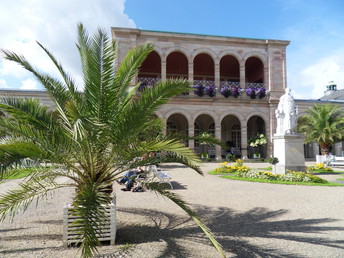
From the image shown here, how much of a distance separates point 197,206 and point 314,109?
18.6 m

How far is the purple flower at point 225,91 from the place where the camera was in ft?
67.3

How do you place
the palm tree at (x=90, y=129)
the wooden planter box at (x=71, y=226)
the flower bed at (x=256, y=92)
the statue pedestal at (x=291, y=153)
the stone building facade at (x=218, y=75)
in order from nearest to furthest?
the palm tree at (x=90, y=129), the wooden planter box at (x=71, y=226), the statue pedestal at (x=291, y=153), the stone building facade at (x=218, y=75), the flower bed at (x=256, y=92)

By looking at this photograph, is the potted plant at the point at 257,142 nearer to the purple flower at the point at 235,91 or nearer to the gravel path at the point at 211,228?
the purple flower at the point at 235,91

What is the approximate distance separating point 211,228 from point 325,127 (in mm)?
17819

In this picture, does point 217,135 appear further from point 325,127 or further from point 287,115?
point 287,115

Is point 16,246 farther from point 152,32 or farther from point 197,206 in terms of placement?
point 152,32

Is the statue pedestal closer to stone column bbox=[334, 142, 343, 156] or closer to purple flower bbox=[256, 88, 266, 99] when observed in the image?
purple flower bbox=[256, 88, 266, 99]

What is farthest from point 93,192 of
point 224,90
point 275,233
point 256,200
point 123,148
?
point 224,90

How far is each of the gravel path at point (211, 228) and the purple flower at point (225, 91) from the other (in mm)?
14345

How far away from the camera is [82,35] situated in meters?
4.14

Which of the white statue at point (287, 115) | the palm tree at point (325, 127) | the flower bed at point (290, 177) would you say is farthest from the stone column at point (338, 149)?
the flower bed at point (290, 177)

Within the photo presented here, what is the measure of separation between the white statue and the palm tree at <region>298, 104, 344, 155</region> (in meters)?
8.46

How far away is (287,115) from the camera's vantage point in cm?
1147

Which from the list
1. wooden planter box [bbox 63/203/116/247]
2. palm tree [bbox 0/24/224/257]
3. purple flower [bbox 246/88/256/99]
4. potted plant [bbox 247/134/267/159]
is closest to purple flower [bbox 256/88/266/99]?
purple flower [bbox 246/88/256/99]
